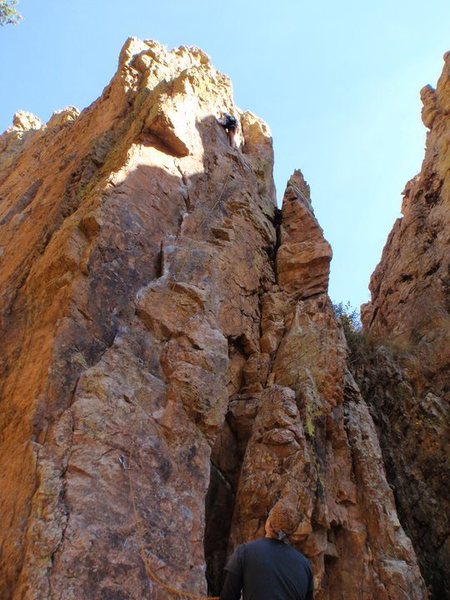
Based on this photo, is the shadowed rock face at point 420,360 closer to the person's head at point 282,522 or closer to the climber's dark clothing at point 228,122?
the person's head at point 282,522

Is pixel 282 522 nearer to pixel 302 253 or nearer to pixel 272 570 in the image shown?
pixel 272 570

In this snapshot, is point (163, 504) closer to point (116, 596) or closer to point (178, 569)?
point (178, 569)

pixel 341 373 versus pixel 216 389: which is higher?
pixel 341 373

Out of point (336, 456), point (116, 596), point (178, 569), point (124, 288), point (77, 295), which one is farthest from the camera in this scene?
point (336, 456)

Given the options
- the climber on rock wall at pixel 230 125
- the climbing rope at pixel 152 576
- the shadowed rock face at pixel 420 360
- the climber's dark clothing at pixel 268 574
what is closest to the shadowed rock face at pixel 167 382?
the climbing rope at pixel 152 576

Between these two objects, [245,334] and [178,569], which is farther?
[245,334]

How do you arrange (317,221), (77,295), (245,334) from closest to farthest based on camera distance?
(77,295)
(245,334)
(317,221)

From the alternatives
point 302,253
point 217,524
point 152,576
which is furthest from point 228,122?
point 152,576

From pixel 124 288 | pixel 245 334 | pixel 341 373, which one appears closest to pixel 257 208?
pixel 245 334

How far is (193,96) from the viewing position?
14.5 metres

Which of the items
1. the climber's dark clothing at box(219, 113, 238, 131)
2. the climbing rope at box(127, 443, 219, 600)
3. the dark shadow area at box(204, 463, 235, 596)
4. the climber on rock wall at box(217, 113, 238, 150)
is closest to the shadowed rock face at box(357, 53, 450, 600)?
the dark shadow area at box(204, 463, 235, 596)

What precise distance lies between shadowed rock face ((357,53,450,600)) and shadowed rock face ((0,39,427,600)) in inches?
94.5

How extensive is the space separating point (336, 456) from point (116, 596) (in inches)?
237

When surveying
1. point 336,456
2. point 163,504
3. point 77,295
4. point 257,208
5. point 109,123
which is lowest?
point 163,504
